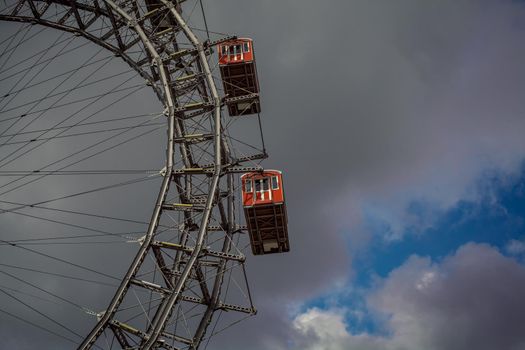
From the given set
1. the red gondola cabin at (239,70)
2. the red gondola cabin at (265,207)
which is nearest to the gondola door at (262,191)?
the red gondola cabin at (265,207)

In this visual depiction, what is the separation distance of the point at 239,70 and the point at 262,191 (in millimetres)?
7293

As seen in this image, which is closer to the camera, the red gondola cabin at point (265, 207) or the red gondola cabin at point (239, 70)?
the red gondola cabin at point (265, 207)

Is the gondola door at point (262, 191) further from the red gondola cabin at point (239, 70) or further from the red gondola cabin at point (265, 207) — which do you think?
the red gondola cabin at point (239, 70)

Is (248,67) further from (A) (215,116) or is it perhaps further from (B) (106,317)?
(B) (106,317)

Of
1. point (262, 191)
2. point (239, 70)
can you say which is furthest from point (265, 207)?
point (239, 70)

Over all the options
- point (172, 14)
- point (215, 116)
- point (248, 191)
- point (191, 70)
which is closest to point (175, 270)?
point (248, 191)

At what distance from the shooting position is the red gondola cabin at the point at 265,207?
27953 millimetres

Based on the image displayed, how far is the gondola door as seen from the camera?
2794cm

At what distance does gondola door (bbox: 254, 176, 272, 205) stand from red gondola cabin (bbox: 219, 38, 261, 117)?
15.8 ft

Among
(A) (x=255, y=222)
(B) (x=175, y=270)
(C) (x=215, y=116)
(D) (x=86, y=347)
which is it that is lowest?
(D) (x=86, y=347)

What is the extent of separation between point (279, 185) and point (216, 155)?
378cm

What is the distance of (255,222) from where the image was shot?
93.4 ft

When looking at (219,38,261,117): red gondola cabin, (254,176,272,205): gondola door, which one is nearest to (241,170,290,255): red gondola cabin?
(254,176,272,205): gondola door

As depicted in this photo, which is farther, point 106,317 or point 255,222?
point 255,222
